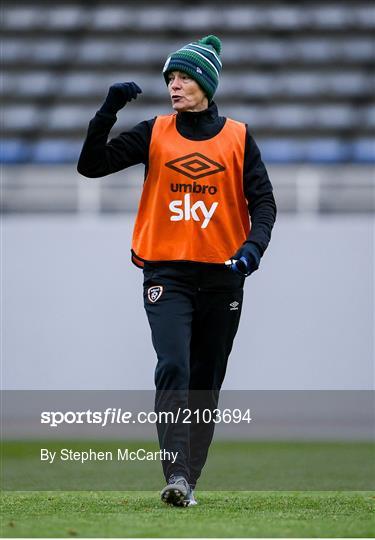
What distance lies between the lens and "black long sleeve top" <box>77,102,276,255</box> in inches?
112

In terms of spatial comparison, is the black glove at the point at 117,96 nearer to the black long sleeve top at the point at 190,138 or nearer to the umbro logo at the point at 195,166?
the black long sleeve top at the point at 190,138

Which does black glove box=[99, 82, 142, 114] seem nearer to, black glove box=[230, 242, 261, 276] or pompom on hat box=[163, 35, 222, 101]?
pompom on hat box=[163, 35, 222, 101]

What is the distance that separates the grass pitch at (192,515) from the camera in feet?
7.61

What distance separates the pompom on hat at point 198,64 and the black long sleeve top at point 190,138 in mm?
65

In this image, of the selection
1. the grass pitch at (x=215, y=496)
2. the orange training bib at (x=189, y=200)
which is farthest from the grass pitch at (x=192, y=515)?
the orange training bib at (x=189, y=200)

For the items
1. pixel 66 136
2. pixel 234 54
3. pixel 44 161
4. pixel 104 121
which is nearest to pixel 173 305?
pixel 104 121

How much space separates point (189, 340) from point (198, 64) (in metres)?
0.67

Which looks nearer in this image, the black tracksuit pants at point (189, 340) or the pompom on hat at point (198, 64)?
the black tracksuit pants at point (189, 340)

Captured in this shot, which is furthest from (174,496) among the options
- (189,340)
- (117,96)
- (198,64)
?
(198,64)

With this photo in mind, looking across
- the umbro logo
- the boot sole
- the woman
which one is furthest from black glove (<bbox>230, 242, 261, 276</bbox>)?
the boot sole

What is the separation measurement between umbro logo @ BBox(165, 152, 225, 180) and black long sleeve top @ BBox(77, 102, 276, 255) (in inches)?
2.6

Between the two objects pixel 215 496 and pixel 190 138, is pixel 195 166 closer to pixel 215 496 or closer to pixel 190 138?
pixel 190 138

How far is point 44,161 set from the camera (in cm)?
834

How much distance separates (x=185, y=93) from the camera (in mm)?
2936
